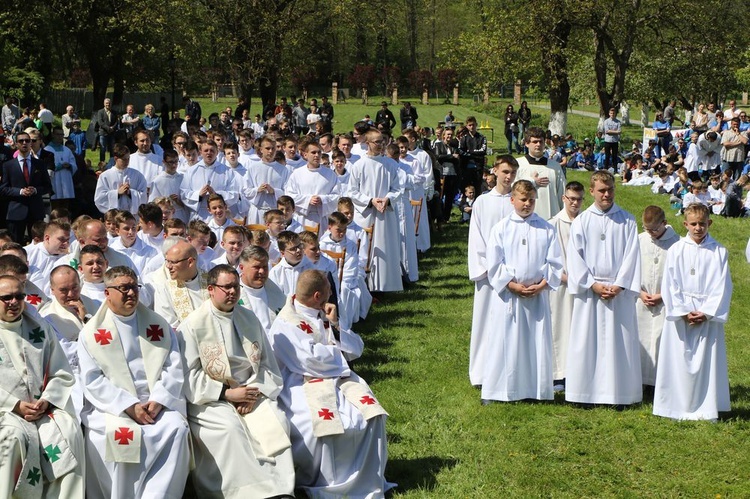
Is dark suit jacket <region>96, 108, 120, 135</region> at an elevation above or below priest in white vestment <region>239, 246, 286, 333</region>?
above

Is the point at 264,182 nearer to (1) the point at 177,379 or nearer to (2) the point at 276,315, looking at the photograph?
(2) the point at 276,315

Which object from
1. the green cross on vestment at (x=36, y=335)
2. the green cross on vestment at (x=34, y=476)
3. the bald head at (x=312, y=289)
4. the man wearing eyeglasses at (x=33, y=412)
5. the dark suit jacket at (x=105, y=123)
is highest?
the dark suit jacket at (x=105, y=123)

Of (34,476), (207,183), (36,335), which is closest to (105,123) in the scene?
(207,183)

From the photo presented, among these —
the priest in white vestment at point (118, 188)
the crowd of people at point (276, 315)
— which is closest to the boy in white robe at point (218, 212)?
the crowd of people at point (276, 315)

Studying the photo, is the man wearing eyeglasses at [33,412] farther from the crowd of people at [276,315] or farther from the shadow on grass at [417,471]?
the shadow on grass at [417,471]

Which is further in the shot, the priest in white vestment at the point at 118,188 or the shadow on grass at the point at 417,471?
the priest in white vestment at the point at 118,188

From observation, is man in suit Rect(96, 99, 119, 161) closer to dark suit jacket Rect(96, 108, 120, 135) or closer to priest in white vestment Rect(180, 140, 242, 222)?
dark suit jacket Rect(96, 108, 120, 135)

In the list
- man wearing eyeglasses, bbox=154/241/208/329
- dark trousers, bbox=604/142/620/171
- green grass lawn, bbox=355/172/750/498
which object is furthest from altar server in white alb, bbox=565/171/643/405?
dark trousers, bbox=604/142/620/171

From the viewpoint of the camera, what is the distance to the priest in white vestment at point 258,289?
791 centimetres

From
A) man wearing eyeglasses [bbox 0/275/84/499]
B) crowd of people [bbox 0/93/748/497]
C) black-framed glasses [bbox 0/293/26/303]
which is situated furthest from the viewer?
crowd of people [bbox 0/93/748/497]

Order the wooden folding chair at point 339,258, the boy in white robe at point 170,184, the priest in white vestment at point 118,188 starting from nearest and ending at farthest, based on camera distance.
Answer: the wooden folding chair at point 339,258 < the priest in white vestment at point 118,188 < the boy in white robe at point 170,184

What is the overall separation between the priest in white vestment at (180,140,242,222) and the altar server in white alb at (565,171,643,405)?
6.24 m

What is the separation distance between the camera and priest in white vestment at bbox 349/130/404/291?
47.3 feet

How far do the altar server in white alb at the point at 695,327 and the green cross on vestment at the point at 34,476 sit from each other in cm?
538
